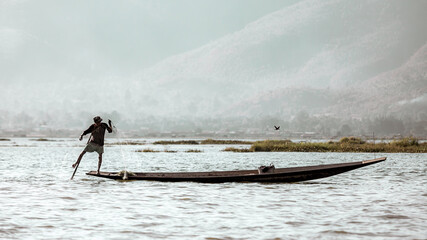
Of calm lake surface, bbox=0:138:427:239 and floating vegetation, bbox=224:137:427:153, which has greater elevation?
floating vegetation, bbox=224:137:427:153

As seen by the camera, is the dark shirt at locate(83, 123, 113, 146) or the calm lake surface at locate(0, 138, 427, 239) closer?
the calm lake surface at locate(0, 138, 427, 239)

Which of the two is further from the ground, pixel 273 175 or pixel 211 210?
pixel 273 175

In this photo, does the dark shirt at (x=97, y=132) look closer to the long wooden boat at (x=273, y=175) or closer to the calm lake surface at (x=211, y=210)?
the calm lake surface at (x=211, y=210)

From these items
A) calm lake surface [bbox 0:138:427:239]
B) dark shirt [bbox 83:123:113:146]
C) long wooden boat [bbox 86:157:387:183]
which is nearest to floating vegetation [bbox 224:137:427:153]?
calm lake surface [bbox 0:138:427:239]

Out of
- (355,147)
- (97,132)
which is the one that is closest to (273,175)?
(97,132)

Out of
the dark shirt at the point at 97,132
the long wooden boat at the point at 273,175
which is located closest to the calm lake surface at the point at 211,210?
the long wooden boat at the point at 273,175

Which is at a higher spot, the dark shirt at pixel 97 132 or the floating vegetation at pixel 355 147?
the floating vegetation at pixel 355 147

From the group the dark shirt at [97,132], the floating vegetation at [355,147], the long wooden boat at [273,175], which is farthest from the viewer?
the floating vegetation at [355,147]

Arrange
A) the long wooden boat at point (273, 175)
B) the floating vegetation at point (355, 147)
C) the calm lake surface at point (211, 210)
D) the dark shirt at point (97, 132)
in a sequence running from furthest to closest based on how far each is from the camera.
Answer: the floating vegetation at point (355, 147)
the dark shirt at point (97, 132)
the long wooden boat at point (273, 175)
the calm lake surface at point (211, 210)

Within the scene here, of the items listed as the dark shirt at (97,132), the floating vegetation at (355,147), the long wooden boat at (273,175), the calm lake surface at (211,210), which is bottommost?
the calm lake surface at (211,210)

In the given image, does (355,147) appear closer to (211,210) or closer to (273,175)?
(273,175)

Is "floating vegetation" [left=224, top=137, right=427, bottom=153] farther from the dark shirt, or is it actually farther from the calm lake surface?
the dark shirt

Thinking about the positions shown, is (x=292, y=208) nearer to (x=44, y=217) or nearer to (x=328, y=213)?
(x=328, y=213)

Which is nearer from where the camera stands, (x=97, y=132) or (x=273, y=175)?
(x=273, y=175)
